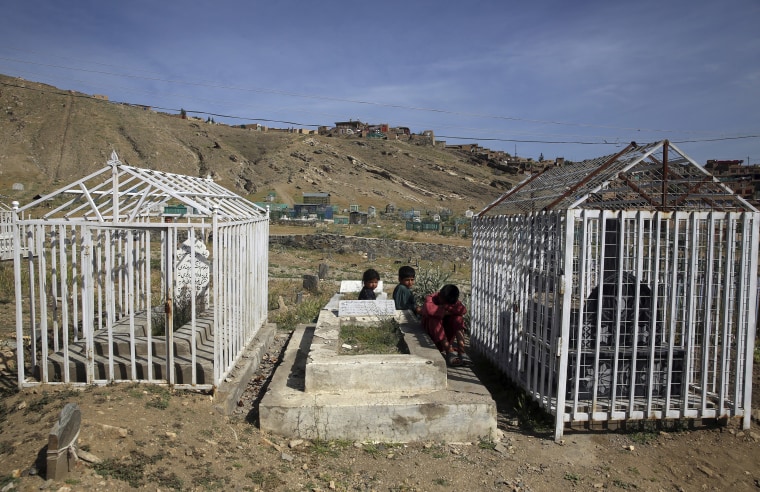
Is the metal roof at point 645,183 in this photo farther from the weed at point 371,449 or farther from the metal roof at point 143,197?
the metal roof at point 143,197

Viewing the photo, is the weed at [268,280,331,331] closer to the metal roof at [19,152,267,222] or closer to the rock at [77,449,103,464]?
the metal roof at [19,152,267,222]

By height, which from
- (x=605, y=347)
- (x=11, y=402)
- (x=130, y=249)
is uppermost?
(x=130, y=249)

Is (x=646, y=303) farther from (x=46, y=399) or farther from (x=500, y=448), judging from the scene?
(x=46, y=399)

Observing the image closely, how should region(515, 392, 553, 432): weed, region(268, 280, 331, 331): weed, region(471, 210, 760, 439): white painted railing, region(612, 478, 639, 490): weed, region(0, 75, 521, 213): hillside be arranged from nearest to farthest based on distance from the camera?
1. region(612, 478, 639, 490): weed
2. region(471, 210, 760, 439): white painted railing
3. region(515, 392, 553, 432): weed
4. region(268, 280, 331, 331): weed
5. region(0, 75, 521, 213): hillside

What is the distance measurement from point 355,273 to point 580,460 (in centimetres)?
1561

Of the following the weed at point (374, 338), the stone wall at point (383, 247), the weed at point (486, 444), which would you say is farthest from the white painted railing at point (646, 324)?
the stone wall at point (383, 247)

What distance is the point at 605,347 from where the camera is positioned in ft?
17.5

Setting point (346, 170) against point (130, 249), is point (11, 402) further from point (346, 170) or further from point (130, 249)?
point (346, 170)

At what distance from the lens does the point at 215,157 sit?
66.6 meters

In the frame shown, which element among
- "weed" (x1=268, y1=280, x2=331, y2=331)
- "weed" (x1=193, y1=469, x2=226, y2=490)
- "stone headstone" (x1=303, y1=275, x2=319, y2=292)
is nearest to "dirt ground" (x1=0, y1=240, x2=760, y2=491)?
"weed" (x1=193, y1=469, x2=226, y2=490)

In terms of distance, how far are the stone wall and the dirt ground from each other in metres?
20.9

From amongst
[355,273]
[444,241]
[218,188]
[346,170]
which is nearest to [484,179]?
[346,170]

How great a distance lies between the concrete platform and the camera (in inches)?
204

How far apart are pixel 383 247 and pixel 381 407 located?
2195 centimetres
